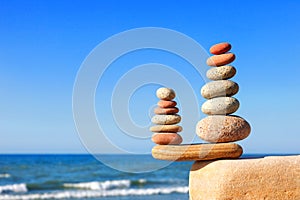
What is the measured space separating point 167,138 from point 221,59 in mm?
1630

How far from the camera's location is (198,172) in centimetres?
685

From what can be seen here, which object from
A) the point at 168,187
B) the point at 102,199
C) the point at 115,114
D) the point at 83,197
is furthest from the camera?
the point at 168,187

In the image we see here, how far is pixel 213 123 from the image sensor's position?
6.57 m

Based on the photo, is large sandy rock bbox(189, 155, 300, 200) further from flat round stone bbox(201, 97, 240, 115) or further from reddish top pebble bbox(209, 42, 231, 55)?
reddish top pebble bbox(209, 42, 231, 55)

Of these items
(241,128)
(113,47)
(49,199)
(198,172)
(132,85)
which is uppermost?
(113,47)

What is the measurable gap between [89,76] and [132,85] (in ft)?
2.74

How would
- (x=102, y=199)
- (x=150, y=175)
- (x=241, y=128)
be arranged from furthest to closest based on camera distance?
(x=150, y=175) → (x=102, y=199) → (x=241, y=128)

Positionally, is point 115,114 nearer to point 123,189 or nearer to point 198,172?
point 198,172

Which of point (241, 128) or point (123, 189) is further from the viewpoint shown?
point (123, 189)

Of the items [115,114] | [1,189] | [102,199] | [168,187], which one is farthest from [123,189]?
[115,114]

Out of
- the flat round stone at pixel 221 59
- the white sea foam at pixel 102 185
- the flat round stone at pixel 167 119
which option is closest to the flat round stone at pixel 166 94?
the flat round stone at pixel 167 119

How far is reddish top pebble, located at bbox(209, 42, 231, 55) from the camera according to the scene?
667 centimetres

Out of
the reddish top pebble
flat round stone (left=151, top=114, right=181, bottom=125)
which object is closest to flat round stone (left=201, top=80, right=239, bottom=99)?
the reddish top pebble

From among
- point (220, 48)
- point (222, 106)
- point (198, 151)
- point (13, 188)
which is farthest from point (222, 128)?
point (13, 188)
